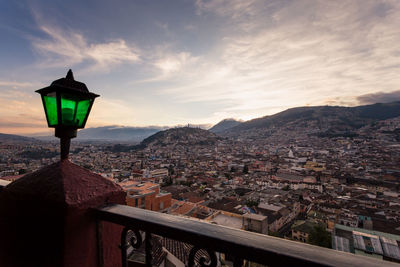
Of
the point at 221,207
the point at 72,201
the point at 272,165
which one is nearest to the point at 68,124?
the point at 72,201

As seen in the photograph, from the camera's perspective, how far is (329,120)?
114062mm

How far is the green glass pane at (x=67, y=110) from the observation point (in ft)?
3.08

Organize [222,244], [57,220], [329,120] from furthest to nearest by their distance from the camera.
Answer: [329,120] < [57,220] < [222,244]

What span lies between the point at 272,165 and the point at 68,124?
53.8 metres

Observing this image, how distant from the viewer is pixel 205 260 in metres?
0.68

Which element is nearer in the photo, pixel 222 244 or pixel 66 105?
pixel 222 244

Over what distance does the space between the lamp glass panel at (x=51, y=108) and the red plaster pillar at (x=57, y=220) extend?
0.75 ft

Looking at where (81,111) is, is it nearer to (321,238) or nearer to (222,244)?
(222,244)

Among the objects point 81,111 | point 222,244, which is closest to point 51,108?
point 81,111

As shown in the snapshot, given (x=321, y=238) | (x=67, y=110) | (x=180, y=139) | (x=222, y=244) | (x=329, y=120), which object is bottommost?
(x=321, y=238)

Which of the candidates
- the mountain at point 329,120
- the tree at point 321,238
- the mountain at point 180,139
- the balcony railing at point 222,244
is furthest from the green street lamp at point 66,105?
the mountain at point 329,120

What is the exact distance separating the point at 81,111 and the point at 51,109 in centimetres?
13

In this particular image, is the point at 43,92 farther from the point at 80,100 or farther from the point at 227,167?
the point at 227,167

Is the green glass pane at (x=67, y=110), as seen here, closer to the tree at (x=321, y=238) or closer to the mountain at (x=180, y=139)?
the tree at (x=321, y=238)
